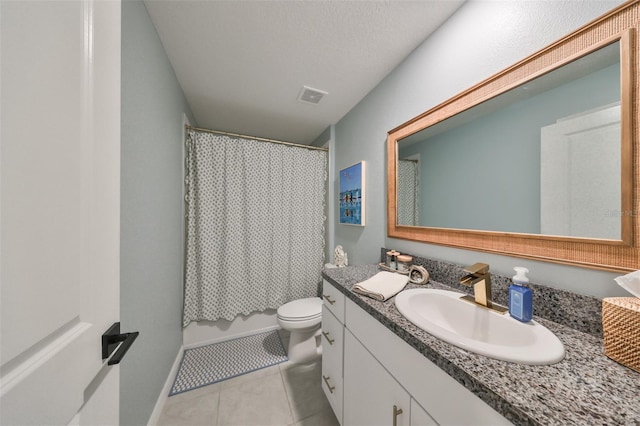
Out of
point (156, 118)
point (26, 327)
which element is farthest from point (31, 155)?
point (156, 118)

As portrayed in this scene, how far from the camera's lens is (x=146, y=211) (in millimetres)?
1045

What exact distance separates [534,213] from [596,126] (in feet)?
1.01

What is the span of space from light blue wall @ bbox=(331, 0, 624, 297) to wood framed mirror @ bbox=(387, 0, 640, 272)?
1.9 inches

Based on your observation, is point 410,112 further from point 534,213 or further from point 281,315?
point 281,315

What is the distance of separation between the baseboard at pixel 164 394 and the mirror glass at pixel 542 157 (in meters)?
1.91

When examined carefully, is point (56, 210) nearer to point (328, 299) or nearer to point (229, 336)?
point (328, 299)

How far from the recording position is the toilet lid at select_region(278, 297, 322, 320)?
1.64m

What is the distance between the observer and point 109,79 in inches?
19.5

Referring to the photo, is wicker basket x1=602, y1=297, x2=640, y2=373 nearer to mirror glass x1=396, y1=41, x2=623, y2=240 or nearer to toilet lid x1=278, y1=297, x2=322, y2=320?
mirror glass x1=396, y1=41, x2=623, y2=240

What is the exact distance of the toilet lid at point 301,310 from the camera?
1642mm

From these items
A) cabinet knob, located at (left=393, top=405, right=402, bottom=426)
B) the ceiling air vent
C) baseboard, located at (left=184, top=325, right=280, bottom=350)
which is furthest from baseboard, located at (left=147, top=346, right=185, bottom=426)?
the ceiling air vent

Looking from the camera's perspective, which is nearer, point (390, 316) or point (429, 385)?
point (429, 385)

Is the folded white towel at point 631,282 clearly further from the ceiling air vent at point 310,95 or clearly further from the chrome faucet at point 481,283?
the ceiling air vent at point 310,95

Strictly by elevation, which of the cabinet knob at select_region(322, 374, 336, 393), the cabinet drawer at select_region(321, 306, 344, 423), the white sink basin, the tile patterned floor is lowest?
the tile patterned floor
